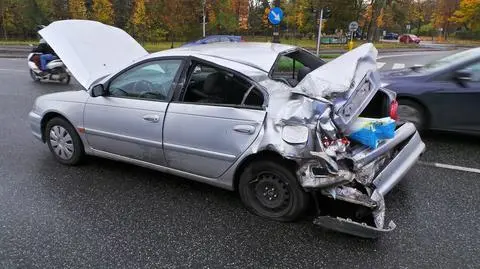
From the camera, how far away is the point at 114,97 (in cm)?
436

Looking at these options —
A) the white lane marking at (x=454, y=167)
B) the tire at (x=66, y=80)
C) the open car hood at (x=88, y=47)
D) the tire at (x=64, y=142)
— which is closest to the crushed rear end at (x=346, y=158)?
the white lane marking at (x=454, y=167)

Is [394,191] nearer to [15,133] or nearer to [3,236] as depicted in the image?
[3,236]

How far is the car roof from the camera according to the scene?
385 cm

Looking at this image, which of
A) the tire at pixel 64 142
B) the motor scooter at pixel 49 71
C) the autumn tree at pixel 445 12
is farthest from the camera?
the autumn tree at pixel 445 12

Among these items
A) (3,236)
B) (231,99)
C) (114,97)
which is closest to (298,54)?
→ (231,99)

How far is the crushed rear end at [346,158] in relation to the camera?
3.14m

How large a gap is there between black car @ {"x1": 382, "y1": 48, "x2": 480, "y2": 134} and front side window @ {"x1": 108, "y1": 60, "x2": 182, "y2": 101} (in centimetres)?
317

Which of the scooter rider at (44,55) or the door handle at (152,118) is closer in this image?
the door handle at (152,118)

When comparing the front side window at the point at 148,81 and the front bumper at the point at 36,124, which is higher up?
the front side window at the point at 148,81

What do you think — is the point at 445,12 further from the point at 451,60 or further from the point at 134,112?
the point at 134,112

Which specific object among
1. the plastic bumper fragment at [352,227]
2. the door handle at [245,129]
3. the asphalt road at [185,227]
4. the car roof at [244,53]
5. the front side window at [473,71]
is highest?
the car roof at [244,53]

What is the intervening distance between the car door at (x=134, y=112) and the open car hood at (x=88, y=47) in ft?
1.31

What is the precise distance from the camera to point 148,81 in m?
4.24

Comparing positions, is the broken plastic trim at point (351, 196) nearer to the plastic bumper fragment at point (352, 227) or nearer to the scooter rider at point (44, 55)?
the plastic bumper fragment at point (352, 227)
